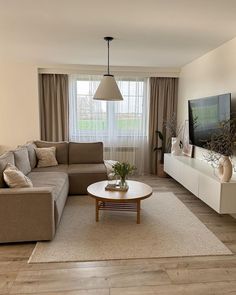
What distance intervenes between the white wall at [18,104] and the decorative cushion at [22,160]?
1.47m

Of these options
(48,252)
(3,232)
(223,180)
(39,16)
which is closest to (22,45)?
(39,16)

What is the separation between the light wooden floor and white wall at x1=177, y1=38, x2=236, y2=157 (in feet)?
7.56

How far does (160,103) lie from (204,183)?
9.50 ft

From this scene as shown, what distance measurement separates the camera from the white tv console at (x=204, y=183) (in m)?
3.20

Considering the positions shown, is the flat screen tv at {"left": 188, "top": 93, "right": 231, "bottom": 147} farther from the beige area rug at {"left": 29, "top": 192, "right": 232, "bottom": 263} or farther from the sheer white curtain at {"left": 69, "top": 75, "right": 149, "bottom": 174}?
the sheer white curtain at {"left": 69, "top": 75, "right": 149, "bottom": 174}

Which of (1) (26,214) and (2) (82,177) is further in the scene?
(2) (82,177)

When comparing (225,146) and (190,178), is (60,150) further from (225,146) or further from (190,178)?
(225,146)

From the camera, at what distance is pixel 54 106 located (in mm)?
5887

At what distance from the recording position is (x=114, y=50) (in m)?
4.34

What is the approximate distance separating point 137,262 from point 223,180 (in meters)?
1.53

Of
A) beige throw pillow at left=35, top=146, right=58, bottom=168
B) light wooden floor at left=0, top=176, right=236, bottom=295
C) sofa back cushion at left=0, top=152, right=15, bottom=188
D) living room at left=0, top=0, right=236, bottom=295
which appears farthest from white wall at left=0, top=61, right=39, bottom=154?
light wooden floor at left=0, top=176, right=236, bottom=295

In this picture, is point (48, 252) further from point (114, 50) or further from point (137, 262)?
point (114, 50)

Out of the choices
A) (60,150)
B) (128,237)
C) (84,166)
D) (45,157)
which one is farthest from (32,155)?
(128,237)

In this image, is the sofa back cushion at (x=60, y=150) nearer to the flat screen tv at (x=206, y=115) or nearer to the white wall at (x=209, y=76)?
the flat screen tv at (x=206, y=115)
